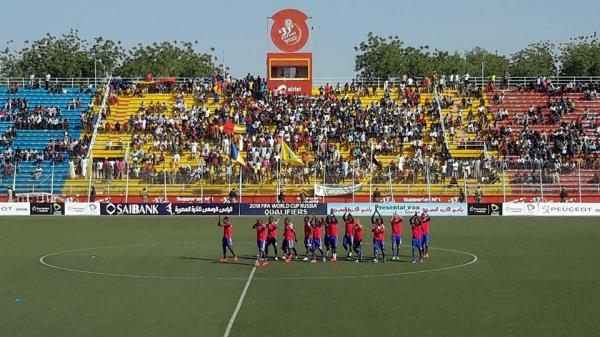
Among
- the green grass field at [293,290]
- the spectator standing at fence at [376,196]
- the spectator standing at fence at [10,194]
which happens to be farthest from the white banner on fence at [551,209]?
the spectator standing at fence at [10,194]

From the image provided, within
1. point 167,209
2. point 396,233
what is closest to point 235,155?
point 167,209

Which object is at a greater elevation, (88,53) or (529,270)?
(88,53)

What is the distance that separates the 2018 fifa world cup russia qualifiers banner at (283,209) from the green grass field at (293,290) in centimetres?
1518

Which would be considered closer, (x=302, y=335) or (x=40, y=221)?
(x=302, y=335)

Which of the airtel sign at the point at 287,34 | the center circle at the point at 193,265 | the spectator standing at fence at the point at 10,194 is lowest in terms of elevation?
the center circle at the point at 193,265

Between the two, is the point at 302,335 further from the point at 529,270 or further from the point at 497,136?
the point at 497,136

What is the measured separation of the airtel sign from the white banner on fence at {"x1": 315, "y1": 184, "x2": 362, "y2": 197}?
14.2 metres

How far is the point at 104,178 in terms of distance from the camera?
57.4m

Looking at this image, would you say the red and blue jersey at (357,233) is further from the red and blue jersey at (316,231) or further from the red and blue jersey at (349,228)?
the red and blue jersey at (316,231)

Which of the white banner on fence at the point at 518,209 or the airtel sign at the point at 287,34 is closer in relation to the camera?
the white banner on fence at the point at 518,209

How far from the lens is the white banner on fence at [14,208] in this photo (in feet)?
182

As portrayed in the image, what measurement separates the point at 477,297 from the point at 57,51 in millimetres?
96552

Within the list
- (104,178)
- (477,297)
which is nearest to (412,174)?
(104,178)

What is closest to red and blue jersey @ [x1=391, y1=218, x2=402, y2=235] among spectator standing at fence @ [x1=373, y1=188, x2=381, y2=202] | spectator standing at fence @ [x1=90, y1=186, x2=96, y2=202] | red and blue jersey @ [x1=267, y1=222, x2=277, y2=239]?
red and blue jersey @ [x1=267, y1=222, x2=277, y2=239]
